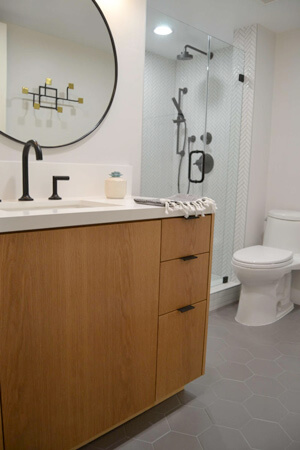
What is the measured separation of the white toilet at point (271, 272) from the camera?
2.32m

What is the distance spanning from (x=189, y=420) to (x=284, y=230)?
68.0 inches

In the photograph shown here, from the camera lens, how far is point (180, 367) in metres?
1.53

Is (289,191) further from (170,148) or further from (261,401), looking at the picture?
(261,401)

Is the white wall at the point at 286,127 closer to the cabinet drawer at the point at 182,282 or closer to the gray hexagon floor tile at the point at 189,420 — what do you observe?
the cabinet drawer at the point at 182,282

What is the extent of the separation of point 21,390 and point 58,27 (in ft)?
4.65

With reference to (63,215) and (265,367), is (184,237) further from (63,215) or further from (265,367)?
(265,367)

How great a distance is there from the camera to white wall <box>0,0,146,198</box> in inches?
66.0

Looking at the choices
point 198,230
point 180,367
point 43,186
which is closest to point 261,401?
point 180,367

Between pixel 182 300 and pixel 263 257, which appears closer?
pixel 182 300

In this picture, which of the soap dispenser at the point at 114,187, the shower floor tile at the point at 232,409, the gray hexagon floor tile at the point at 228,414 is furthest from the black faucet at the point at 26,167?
the gray hexagon floor tile at the point at 228,414

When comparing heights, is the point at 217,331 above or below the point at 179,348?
below

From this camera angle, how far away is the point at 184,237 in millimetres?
1421

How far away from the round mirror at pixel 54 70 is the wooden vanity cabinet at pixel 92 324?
0.65 metres

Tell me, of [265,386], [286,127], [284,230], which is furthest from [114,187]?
[286,127]
